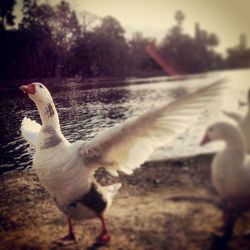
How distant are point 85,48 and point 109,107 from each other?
261 millimetres

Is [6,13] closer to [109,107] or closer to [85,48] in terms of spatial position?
[85,48]

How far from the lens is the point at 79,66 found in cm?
158

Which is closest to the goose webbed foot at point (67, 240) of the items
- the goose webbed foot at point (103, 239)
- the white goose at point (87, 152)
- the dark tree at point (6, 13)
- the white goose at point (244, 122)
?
the white goose at point (87, 152)

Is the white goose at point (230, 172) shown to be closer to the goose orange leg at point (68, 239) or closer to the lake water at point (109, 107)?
the lake water at point (109, 107)

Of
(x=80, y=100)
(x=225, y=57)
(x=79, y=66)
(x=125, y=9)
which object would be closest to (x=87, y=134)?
(x=80, y=100)

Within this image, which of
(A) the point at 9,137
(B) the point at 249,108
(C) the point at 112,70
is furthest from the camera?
(A) the point at 9,137

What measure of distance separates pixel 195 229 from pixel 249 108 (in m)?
0.50

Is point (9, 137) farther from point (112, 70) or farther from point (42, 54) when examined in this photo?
point (112, 70)

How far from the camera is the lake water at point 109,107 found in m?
1.42

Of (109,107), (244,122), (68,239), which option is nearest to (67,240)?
(68,239)

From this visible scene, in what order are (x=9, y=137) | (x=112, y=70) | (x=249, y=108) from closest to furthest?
1. (x=249, y=108)
2. (x=112, y=70)
3. (x=9, y=137)

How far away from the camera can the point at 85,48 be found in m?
1.58

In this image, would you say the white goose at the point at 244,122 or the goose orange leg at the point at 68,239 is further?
the goose orange leg at the point at 68,239

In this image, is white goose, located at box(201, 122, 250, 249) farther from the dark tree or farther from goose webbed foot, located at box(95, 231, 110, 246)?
the dark tree
